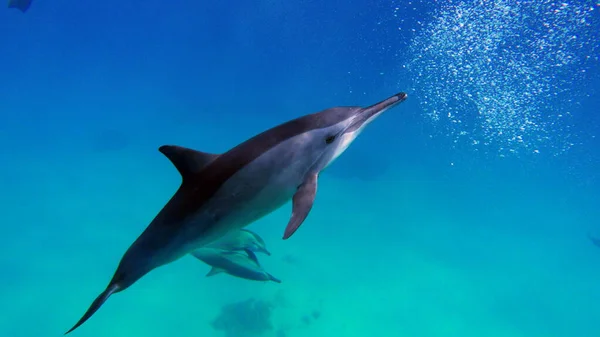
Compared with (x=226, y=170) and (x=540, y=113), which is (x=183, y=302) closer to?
(x=226, y=170)

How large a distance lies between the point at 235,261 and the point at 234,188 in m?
4.58

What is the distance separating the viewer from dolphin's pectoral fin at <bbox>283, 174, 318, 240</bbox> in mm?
1959

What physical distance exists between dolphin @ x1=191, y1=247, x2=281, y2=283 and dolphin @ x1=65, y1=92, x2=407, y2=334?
13.1 ft

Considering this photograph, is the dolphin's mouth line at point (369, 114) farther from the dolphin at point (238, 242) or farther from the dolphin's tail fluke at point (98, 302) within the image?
the dolphin at point (238, 242)

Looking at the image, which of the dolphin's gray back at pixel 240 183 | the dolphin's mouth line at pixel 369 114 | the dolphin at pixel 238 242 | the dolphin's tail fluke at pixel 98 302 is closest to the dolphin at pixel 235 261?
the dolphin at pixel 238 242

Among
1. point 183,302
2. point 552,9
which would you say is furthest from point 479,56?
point 183,302

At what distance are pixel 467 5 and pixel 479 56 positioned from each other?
412cm

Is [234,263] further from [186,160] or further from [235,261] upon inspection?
[186,160]

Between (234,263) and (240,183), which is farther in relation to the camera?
(234,263)

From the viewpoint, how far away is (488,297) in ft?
58.5

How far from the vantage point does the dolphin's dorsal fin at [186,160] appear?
6.65 ft

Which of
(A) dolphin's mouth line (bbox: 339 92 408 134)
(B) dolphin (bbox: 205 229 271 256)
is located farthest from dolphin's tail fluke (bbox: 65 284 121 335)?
(B) dolphin (bbox: 205 229 271 256)

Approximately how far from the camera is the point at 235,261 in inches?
244

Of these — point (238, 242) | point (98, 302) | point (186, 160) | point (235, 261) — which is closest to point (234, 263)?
point (235, 261)
